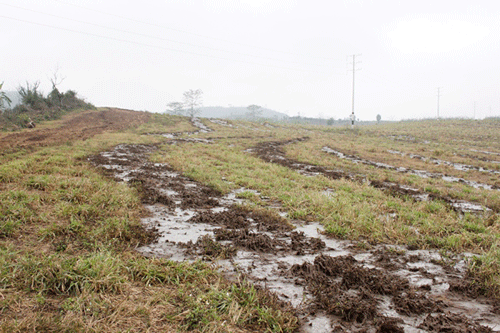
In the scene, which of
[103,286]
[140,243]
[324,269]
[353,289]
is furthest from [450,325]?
[140,243]

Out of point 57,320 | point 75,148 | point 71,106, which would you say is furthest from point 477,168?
point 71,106

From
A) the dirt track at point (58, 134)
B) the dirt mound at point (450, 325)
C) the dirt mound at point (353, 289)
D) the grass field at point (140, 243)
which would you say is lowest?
the dirt mound at point (450, 325)

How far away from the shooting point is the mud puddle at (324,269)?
297cm

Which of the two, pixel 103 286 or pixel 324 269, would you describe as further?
pixel 324 269

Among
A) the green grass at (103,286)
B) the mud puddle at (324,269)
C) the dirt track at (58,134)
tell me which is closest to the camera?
the green grass at (103,286)

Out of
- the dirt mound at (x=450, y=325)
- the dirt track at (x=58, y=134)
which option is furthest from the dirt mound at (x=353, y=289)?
the dirt track at (x=58, y=134)

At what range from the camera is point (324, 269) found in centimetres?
393

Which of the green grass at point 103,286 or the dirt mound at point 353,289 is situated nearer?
the green grass at point 103,286

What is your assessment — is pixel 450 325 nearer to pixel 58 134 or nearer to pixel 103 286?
pixel 103 286

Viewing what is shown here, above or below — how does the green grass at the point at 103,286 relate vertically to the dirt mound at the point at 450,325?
above

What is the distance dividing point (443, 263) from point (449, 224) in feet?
6.52

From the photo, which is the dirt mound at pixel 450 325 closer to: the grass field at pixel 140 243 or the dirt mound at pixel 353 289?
the dirt mound at pixel 353 289

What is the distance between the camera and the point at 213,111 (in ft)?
612

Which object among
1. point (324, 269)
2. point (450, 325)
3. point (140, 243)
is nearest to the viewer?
point (450, 325)
